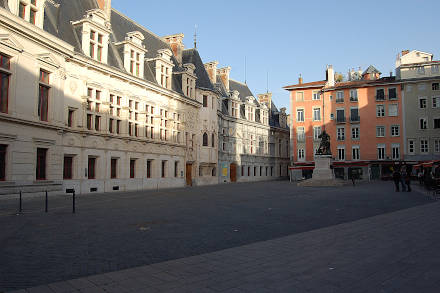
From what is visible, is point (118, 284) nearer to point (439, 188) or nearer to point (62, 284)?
point (62, 284)

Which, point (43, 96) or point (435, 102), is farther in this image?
point (435, 102)

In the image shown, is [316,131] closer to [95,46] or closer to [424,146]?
[424,146]

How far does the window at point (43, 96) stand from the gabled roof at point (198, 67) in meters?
22.1

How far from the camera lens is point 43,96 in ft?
69.3

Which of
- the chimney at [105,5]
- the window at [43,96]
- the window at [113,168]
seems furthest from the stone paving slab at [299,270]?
the chimney at [105,5]

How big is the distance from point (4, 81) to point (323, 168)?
28915 millimetres

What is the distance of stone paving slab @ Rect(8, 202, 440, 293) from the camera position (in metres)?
4.69

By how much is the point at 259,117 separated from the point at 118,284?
56.1 metres

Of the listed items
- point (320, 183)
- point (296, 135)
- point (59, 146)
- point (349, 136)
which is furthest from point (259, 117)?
point (59, 146)

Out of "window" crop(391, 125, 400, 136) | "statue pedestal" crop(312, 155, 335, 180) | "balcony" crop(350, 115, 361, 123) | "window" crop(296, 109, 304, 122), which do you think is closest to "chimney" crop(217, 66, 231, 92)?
"window" crop(296, 109, 304, 122)

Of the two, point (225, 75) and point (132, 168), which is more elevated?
point (225, 75)

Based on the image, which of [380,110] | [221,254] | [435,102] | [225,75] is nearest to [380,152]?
[380,110]

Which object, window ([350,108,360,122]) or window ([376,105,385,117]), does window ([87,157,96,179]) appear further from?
window ([376,105,385,117])

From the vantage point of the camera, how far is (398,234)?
8.34 m
